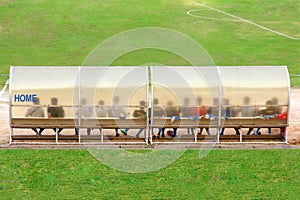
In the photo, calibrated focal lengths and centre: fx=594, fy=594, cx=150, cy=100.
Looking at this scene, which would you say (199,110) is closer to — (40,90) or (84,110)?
(84,110)

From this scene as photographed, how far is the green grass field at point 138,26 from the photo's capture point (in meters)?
55.6

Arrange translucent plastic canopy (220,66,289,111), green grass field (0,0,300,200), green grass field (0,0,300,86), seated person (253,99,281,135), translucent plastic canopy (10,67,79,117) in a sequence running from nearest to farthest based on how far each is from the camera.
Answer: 1. green grass field (0,0,300,200)
2. translucent plastic canopy (10,67,79,117)
3. translucent plastic canopy (220,66,289,111)
4. seated person (253,99,281,135)
5. green grass field (0,0,300,86)

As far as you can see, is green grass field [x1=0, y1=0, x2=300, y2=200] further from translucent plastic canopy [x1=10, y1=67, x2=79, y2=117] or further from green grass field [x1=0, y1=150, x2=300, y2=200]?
translucent plastic canopy [x1=10, y1=67, x2=79, y2=117]

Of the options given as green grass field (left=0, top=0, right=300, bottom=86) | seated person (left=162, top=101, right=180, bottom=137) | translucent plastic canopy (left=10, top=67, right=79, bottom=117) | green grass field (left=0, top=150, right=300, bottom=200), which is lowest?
green grass field (left=0, top=150, right=300, bottom=200)

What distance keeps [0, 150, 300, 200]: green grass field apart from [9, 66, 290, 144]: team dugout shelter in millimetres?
2199

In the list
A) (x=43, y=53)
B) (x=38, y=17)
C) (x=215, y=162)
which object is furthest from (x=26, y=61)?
(x=215, y=162)

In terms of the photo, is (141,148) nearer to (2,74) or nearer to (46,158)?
(46,158)

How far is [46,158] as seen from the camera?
2797 cm

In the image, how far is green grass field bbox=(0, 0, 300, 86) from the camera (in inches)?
2188

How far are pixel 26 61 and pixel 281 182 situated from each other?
1348 inches

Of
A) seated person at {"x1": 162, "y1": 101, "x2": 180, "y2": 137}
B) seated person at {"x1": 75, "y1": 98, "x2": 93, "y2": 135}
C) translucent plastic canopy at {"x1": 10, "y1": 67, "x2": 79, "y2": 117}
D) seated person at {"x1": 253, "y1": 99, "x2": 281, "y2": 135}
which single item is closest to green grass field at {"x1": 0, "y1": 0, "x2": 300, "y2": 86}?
seated person at {"x1": 253, "y1": 99, "x2": 281, "y2": 135}

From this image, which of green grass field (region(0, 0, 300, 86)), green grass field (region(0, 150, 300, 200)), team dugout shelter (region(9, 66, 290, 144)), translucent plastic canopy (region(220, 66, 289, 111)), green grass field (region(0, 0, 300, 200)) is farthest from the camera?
green grass field (region(0, 0, 300, 86))

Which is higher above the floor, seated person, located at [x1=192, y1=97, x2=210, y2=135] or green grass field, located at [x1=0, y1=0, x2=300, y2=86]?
green grass field, located at [x1=0, y1=0, x2=300, y2=86]

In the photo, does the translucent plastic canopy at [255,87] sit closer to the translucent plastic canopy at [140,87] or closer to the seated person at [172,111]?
the translucent plastic canopy at [140,87]
